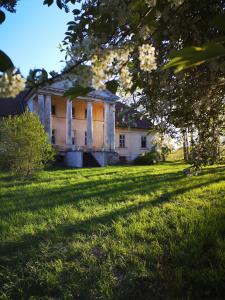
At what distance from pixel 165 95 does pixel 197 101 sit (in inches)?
15.3

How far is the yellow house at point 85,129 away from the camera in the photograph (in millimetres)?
28797

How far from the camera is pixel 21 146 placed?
55.8ft

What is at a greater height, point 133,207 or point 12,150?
point 12,150

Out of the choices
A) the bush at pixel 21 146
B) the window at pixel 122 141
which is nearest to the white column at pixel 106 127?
the window at pixel 122 141

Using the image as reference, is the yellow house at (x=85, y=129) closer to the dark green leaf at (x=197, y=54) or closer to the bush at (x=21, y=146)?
the bush at (x=21, y=146)

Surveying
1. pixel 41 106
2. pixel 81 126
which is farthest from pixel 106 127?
pixel 41 106

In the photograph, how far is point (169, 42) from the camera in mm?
3416

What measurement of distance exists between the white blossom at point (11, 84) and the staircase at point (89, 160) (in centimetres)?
2709

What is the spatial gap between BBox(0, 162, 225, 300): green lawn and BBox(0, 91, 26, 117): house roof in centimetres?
2151

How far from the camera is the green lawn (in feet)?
14.5

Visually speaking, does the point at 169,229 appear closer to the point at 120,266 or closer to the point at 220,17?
the point at 120,266

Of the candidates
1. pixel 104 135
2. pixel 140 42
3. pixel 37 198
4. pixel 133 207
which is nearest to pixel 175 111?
pixel 140 42

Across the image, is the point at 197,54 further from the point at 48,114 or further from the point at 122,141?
the point at 122,141

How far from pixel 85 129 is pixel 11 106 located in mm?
6929
